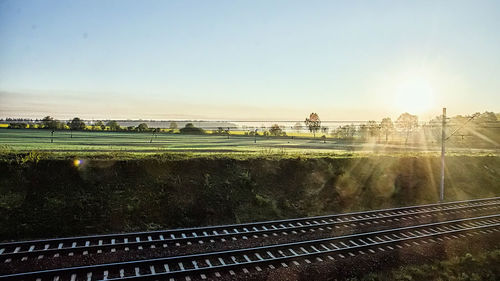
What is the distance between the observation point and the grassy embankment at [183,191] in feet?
59.1

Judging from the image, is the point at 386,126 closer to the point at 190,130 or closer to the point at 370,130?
the point at 370,130

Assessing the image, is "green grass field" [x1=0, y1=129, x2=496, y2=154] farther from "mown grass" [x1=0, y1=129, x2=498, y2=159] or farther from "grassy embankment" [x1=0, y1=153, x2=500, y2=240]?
"grassy embankment" [x1=0, y1=153, x2=500, y2=240]

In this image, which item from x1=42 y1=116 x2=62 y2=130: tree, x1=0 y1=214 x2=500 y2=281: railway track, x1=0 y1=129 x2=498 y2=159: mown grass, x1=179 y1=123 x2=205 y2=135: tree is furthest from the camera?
x1=179 y1=123 x2=205 y2=135: tree

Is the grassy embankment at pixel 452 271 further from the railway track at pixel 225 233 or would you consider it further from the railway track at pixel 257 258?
the railway track at pixel 225 233

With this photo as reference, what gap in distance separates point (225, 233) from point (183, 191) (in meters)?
5.95

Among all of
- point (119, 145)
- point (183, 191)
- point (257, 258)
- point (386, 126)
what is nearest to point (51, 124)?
point (119, 145)

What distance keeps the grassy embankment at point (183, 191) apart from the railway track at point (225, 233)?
220 cm

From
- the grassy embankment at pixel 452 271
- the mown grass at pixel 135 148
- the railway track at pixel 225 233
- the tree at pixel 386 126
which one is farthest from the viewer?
the tree at pixel 386 126

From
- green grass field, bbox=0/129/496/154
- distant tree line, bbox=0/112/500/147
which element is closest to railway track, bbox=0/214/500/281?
green grass field, bbox=0/129/496/154

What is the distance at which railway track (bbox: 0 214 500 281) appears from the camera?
1189 centimetres

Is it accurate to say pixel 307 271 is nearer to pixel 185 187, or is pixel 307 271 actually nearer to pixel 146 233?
pixel 146 233

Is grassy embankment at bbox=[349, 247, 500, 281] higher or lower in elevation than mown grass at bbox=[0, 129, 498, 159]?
lower

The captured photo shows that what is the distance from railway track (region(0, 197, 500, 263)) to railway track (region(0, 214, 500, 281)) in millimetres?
1750

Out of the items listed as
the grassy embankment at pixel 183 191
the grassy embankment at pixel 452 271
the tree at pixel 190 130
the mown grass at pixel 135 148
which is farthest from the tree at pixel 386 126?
the grassy embankment at pixel 452 271
